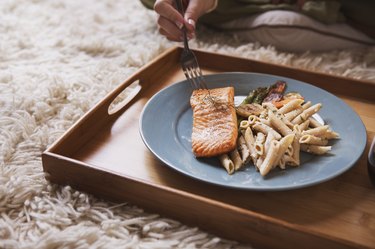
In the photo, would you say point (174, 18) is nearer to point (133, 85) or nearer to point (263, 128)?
point (133, 85)

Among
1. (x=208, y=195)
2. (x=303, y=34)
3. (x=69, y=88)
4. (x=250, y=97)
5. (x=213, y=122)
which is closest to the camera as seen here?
(x=208, y=195)

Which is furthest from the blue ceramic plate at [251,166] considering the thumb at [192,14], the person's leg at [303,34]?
the person's leg at [303,34]

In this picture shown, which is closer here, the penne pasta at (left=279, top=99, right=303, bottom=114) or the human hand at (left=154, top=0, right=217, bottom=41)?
the penne pasta at (left=279, top=99, right=303, bottom=114)

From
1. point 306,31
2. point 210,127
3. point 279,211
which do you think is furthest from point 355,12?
point 279,211

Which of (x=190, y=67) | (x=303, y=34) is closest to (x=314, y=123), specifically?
(x=190, y=67)

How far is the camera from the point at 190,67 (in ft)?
3.96

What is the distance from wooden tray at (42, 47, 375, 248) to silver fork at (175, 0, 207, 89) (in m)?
0.17

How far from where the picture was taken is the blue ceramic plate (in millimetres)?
867

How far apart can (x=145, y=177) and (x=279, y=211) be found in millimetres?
252

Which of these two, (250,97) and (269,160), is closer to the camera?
(269,160)

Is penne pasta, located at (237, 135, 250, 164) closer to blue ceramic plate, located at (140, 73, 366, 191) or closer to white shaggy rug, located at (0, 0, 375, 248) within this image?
blue ceramic plate, located at (140, 73, 366, 191)

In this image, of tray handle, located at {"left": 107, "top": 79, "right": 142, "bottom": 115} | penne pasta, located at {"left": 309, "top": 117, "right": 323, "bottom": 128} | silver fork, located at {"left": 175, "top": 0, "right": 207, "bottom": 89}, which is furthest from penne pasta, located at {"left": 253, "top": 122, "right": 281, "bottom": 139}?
tray handle, located at {"left": 107, "top": 79, "right": 142, "bottom": 115}

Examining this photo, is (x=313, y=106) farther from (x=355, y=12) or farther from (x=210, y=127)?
(x=355, y=12)

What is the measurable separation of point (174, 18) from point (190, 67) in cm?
12
